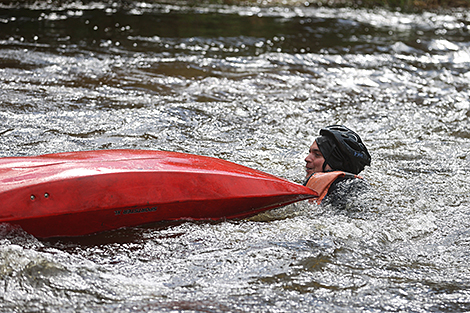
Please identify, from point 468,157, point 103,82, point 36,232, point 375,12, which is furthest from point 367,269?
point 375,12

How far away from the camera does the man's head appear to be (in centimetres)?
389

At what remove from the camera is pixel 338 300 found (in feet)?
8.89

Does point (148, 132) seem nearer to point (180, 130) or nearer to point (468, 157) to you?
point (180, 130)

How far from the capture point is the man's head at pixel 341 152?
389 cm

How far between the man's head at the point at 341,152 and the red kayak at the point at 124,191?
343 millimetres

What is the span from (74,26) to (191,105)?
5564 millimetres

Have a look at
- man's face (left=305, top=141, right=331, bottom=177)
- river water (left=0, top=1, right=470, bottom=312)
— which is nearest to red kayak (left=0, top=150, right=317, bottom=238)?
river water (left=0, top=1, right=470, bottom=312)

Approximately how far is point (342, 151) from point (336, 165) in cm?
12

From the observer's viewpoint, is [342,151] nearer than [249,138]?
Yes

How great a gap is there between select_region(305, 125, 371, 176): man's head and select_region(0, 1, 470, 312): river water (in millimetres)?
290

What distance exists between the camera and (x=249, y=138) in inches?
216

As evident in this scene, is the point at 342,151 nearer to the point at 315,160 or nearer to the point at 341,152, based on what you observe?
the point at 341,152

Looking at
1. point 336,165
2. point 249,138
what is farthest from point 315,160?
point 249,138

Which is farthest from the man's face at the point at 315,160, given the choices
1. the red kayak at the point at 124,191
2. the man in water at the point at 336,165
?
the red kayak at the point at 124,191
